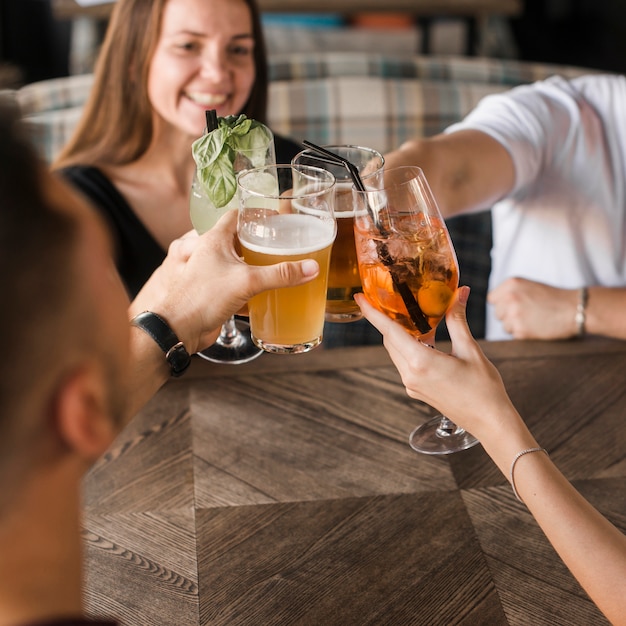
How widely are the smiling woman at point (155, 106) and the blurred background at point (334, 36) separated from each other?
2.06 m

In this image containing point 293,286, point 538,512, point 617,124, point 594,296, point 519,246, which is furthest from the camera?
point 519,246

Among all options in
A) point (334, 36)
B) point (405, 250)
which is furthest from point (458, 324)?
point (334, 36)

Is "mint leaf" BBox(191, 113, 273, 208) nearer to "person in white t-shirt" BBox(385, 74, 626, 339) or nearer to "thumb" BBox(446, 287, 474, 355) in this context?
"thumb" BBox(446, 287, 474, 355)

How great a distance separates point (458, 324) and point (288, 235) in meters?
0.27

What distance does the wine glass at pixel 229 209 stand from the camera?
48.4 inches

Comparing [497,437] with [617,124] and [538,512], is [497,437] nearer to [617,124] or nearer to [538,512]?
[538,512]

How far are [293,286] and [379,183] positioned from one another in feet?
0.69

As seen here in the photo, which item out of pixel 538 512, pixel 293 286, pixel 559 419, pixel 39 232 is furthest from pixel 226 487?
pixel 39 232

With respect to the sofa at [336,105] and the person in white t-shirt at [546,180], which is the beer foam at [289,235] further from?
the sofa at [336,105]

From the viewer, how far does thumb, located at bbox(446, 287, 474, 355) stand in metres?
1.08

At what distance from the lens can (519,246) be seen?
6.64 feet

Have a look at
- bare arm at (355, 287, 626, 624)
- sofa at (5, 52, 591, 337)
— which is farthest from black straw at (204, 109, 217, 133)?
sofa at (5, 52, 591, 337)

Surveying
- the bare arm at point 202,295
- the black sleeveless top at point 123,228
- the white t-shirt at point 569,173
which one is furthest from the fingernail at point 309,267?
the black sleeveless top at point 123,228

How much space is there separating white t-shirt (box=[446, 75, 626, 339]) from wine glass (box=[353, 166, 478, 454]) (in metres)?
0.77
